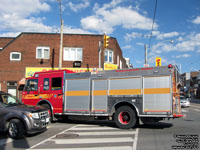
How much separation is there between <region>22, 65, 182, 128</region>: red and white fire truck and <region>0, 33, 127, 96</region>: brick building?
10837 mm

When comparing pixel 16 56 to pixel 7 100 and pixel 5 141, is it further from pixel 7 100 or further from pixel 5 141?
pixel 5 141

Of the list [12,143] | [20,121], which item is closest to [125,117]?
[20,121]

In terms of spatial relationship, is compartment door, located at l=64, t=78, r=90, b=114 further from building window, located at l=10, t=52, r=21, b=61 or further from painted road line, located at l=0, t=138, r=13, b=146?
building window, located at l=10, t=52, r=21, b=61

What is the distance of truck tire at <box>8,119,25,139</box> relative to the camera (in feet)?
25.6

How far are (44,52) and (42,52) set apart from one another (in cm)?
22

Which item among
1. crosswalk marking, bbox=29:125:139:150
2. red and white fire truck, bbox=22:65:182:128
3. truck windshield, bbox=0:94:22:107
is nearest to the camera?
crosswalk marking, bbox=29:125:139:150

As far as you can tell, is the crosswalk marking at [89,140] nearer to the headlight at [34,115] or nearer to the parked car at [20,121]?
the parked car at [20,121]

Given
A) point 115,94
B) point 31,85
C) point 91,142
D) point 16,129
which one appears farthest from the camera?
point 31,85

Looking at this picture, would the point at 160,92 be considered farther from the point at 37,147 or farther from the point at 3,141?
the point at 3,141

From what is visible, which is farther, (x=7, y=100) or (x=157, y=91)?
(x=157, y=91)

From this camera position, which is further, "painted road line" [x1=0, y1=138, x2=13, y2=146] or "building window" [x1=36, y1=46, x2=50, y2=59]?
"building window" [x1=36, y1=46, x2=50, y2=59]

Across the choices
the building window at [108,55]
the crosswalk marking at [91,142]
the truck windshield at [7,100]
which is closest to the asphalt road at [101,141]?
the crosswalk marking at [91,142]

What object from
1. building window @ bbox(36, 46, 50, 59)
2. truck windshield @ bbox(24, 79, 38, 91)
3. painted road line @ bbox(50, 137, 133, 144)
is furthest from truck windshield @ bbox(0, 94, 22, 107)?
building window @ bbox(36, 46, 50, 59)

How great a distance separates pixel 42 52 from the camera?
76.4ft
